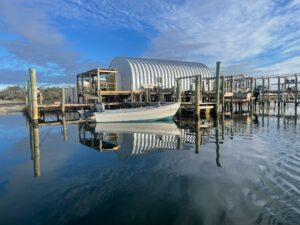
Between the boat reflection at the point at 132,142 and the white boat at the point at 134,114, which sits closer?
the boat reflection at the point at 132,142

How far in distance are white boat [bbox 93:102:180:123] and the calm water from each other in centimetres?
960

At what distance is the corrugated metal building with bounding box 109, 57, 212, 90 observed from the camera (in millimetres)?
35656

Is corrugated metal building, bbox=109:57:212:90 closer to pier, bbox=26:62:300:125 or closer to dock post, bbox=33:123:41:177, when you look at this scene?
pier, bbox=26:62:300:125

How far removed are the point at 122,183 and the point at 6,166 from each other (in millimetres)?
4991

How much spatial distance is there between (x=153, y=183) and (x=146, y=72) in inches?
1174

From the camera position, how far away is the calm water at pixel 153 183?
5.70 m

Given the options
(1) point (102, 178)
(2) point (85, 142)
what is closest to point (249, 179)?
(1) point (102, 178)

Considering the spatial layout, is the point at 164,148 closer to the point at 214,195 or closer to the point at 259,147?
the point at 259,147

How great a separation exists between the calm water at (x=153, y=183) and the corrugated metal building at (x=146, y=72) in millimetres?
22543

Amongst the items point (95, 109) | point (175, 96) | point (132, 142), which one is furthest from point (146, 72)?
point (132, 142)

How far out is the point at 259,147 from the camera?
12.5 meters

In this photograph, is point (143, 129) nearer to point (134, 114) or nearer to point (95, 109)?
point (134, 114)

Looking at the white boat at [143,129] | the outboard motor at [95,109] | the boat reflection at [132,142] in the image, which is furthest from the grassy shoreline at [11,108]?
the boat reflection at [132,142]

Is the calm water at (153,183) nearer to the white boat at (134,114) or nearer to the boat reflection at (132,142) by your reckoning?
the boat reflection at (132,142)
